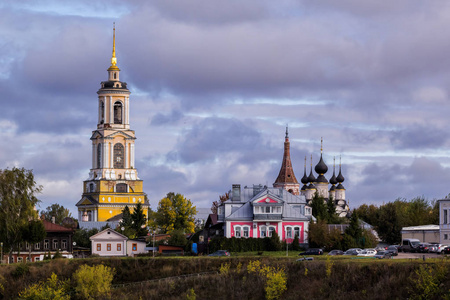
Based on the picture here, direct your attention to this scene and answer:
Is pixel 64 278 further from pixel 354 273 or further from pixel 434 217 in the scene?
pixel 434 217

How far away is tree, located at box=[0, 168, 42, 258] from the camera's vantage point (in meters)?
92.5

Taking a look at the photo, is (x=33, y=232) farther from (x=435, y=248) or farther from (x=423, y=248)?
(x=435, y=248)

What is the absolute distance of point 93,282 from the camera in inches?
2940

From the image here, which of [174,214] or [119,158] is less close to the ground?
[119,158]

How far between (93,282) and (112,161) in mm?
95678

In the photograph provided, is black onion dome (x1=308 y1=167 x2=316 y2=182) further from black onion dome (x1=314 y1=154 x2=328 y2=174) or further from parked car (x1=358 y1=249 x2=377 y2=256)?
parked car (x1=358 y1=249 x2=377 y2=256)

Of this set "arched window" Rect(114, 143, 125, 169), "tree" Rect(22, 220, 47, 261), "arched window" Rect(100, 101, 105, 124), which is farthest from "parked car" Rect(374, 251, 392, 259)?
"arched window" Rect(100, 101, 105, 124)

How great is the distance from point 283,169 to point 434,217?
2452 inches

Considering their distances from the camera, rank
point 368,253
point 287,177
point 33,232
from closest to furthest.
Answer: point 368,253 → point 33,232 → point 287,177

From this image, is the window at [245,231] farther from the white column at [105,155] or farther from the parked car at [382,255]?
the white column at [105,155]

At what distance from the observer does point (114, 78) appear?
172500mm

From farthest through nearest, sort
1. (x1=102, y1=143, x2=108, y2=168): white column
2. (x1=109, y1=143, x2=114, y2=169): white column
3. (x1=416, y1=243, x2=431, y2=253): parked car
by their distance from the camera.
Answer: (x1=109, y1=143, x2=114, y2=169): white column → (x1=102, y1=143, x2=108, y2=168): white column → (x1=416, y1=243, x2=431, y2=253): parked car

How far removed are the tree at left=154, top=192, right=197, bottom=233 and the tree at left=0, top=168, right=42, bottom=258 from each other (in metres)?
43.3

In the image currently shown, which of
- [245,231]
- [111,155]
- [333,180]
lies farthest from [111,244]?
[333,180]
